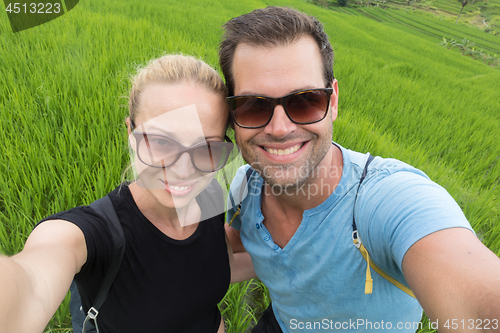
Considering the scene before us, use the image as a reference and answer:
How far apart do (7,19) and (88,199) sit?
145 inches

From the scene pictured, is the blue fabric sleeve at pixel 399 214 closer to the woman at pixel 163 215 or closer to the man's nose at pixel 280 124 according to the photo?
the man's nose at pixel 280 124

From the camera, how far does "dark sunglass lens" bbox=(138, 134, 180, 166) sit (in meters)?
0.85

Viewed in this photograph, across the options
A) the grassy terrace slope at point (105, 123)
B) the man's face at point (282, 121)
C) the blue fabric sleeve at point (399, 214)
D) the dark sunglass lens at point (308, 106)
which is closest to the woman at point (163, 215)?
the man's face at point (282, 121)

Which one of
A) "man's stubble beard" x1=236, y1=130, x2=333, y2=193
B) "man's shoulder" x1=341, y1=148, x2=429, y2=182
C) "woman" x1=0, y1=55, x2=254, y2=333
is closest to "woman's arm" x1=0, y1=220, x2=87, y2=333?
"woman" x1=0, y1=55, x2=254, y2=333

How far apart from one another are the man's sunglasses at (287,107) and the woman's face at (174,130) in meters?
0.09

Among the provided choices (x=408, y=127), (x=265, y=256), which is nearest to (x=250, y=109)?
(x=265, y=256)

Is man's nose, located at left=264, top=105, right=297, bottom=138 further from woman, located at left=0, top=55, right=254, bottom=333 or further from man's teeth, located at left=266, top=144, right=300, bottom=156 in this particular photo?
woman, located at left=0, top=55, right=254, bottom=333

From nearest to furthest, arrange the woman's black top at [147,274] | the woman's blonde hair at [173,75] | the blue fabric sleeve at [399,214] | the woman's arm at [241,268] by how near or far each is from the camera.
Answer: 1. the blue fabric sleeve at [399,214]
2. the woman's black top at [147,274]
3. the woman's blonde hair at [173,75]
4. the woman's arm at [241,268]

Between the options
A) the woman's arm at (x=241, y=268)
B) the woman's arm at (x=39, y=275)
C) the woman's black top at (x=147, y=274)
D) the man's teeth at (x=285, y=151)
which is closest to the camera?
the woman's arm at (x=39, y=275)

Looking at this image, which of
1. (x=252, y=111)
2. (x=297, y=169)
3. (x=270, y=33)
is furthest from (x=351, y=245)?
(x=270, y=33)

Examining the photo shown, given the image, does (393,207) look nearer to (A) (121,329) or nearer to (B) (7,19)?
(A) (121,329)

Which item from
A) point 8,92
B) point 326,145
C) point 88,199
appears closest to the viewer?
point 326,145

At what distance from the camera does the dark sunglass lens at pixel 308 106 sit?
0.92 metres

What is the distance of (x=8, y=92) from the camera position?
1864mm
